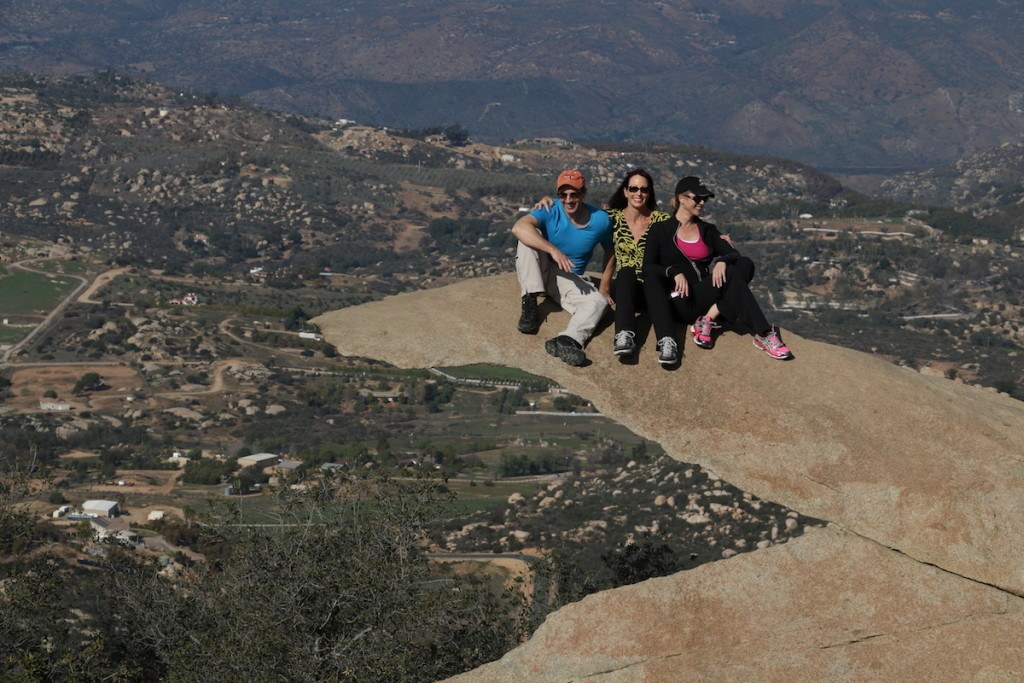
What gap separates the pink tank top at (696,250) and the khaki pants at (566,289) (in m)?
1.10

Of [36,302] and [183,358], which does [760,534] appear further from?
[36,302]

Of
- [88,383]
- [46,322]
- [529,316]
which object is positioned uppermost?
[529,316]

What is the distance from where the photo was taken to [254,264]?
170m

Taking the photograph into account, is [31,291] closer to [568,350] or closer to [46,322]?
[46,322]

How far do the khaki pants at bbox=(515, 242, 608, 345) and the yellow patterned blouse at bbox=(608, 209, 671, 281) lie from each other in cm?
50

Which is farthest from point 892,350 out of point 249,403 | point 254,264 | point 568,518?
point 254,264

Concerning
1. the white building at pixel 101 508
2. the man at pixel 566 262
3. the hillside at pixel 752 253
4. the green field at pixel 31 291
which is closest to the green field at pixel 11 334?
the green field at pixel 31 291

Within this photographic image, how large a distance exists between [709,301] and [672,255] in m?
0.72

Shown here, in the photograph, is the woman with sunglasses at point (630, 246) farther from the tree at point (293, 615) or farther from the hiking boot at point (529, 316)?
the tree at point (293, 615)

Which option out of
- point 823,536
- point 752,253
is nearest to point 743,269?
point 823,536

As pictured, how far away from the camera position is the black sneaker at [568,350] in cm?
1448

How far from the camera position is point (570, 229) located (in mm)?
15016

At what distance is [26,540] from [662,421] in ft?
59.3

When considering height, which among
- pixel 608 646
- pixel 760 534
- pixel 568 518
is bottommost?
pixel 568 518
